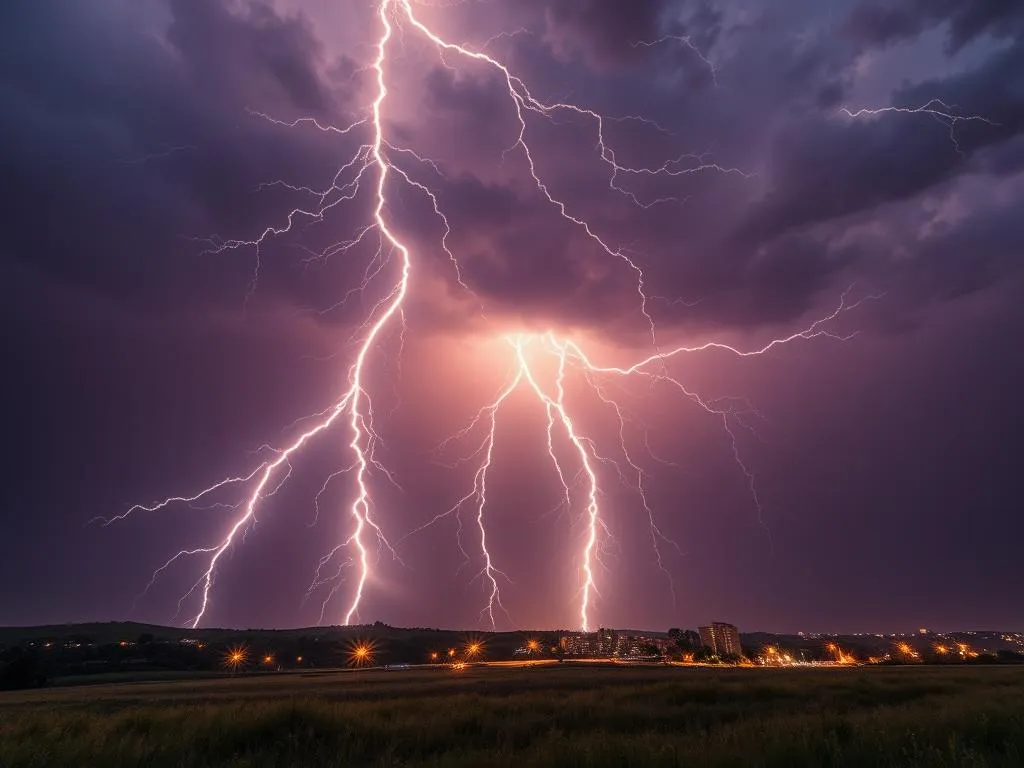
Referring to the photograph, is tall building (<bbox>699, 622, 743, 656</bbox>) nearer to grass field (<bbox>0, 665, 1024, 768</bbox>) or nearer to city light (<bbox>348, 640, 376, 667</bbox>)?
city light (<bbox>348, 640, 376, 667</bbox>)

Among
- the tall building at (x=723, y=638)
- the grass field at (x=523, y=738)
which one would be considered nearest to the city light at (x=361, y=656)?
the tall building at (x=723, y=638)

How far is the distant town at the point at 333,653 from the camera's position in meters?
51.2

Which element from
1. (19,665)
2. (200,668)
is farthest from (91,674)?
(19,665)

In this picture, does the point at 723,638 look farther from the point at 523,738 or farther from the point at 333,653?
the point at 523,738

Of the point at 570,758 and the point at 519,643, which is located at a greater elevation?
the point at 519,643

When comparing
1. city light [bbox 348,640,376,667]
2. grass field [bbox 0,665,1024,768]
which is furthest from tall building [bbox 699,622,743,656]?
grass field [bbox 0,665,1024,768]

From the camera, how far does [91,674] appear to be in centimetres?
4831

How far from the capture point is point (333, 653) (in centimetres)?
7844

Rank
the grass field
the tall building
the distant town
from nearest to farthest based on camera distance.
A: the grass field < the distant town < the tall building

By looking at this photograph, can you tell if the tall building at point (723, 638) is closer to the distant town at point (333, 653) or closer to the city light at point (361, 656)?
the distant town at point (333, 653)

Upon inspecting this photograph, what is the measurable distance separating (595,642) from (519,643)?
49.9 ft

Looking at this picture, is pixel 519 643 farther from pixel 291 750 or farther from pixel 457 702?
pixel 291 750

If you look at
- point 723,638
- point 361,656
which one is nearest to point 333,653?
point 361,656

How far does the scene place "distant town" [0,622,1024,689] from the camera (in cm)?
5125
